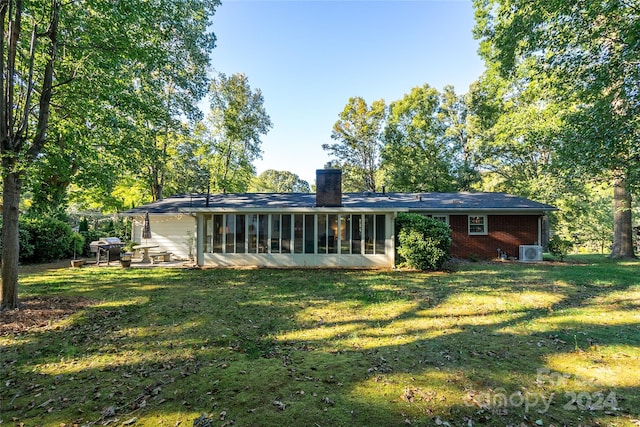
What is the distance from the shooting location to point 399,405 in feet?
10.7

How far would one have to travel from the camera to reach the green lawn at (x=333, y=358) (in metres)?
3.17

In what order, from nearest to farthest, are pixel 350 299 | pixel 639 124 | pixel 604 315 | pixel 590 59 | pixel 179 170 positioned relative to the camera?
pixel 604 315, pixel 639 124, pixel 350 299, pixel 590 59, pixel 179 170

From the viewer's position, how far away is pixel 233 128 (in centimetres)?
2405

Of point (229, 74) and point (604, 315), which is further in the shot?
point (229, 74)

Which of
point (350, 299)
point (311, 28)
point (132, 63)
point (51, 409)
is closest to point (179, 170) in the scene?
point (132, 63)

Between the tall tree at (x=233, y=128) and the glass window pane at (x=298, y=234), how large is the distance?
41.5 ft

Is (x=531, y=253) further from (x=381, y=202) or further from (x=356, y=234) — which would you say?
(x=356, y=234)

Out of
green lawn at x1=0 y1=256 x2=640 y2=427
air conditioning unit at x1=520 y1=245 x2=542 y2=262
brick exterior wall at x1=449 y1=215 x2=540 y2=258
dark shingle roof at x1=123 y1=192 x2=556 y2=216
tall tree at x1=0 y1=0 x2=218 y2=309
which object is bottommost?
green lawn at x1=0 y1=256 x2=640 y2=427

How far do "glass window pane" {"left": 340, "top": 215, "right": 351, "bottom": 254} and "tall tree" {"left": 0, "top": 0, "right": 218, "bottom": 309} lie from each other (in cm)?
823

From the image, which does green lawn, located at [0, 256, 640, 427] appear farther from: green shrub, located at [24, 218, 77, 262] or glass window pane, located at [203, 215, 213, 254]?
green shrub, located at [24, 218, 77, 262]

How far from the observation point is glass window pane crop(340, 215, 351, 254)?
41.1 ft

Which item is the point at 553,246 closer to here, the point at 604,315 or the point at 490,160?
the point at 604,315

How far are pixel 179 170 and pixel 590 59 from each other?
75.8 ft

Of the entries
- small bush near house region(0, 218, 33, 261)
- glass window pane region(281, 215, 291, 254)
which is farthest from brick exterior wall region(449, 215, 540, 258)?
small bush near house region(0, 218, 33, 261)
